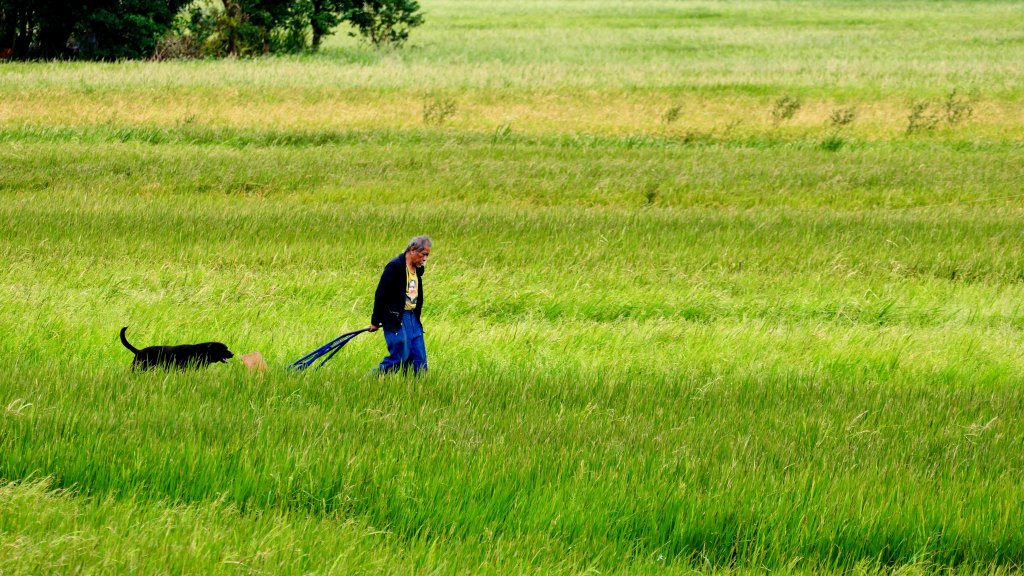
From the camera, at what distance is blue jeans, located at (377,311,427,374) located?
830cm

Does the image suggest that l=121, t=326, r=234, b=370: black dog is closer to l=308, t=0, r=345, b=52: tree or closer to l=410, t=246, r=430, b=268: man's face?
l=410, t=246, r=430, b=268: man's face

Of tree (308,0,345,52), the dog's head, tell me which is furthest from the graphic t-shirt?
tree (308,0,345,52)

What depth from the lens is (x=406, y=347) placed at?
→ 830 centimetres

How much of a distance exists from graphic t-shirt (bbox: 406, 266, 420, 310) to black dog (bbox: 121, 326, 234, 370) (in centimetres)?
138

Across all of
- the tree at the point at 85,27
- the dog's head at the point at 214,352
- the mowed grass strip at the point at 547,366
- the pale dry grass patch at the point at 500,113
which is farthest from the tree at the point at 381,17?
the dog's head at the point at 214,352

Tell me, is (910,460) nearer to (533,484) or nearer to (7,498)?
(533,484)

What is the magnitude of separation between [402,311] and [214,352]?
1352mm

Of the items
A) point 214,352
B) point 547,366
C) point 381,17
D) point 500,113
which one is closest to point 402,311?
point 214,352

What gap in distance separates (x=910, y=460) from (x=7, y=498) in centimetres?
480

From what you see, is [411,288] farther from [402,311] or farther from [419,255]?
[419,255]

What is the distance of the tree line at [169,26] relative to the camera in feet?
129

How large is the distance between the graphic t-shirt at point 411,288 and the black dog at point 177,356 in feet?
4.53

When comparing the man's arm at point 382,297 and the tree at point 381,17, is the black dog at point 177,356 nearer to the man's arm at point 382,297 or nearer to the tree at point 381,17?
the man's arm at point 382,297

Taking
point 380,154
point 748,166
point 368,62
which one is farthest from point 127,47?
point 748,166
